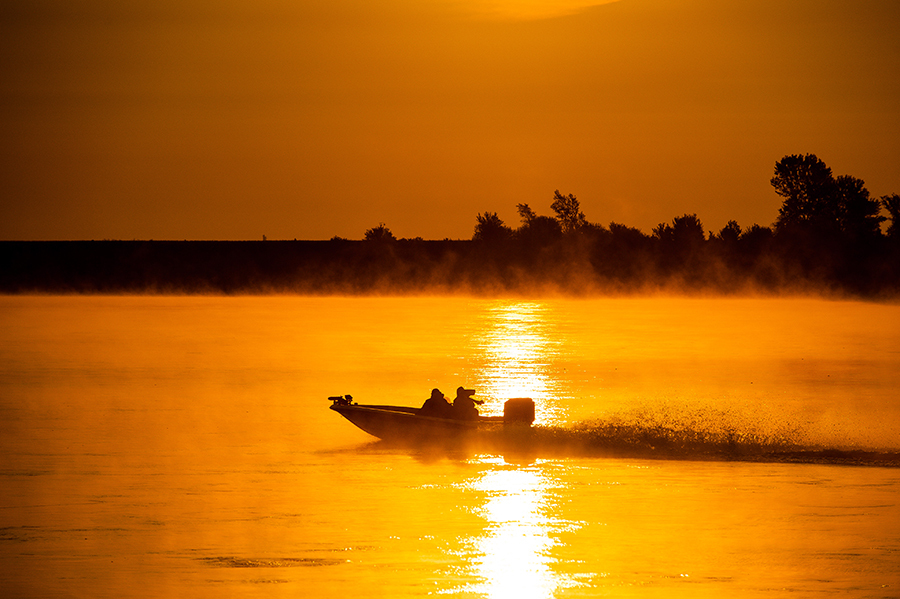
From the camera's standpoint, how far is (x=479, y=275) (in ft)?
491

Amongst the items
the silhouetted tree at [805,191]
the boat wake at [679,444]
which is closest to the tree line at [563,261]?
the silhouetted tree at [805,191]

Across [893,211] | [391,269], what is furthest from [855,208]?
[391,269]

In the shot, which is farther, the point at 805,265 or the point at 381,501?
the point at 805,265

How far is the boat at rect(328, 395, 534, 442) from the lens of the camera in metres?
24.2

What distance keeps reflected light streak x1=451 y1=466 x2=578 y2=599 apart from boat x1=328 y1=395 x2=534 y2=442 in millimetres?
2196

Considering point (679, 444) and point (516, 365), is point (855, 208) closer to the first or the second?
point (516, 365)

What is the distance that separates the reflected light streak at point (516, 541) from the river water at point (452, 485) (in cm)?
6

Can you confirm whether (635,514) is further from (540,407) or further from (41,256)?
(41,256)

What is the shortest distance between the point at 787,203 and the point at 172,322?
251 ft

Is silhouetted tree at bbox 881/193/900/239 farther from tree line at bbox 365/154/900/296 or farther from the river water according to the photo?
the river water

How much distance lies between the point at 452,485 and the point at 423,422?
144 inches

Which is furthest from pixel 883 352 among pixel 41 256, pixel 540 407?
pixel 41 256

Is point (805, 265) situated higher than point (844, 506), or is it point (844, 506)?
point (805, 265)

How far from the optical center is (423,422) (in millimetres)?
24516
